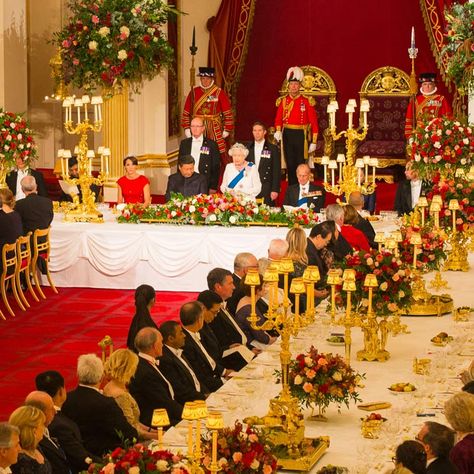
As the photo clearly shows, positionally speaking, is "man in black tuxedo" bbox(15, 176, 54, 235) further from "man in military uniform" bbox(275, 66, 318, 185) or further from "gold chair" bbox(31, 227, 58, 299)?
"man in military uniform" bbox(275, 66, 318, 185)

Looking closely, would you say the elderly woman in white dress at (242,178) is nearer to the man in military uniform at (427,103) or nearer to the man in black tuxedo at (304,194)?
the man in black tuxedo at (304,194)

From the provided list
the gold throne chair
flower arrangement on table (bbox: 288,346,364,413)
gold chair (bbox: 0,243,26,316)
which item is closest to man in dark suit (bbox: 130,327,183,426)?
flower arrangement on table (bbox: 288,346,364,413)

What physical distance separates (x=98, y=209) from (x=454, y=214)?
5.25 m

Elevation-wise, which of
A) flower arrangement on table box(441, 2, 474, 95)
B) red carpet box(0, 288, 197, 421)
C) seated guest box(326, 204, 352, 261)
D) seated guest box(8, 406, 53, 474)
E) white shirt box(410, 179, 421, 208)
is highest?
flower arrangement on table box(441, 2, 474, 95)

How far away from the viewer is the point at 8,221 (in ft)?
43.2

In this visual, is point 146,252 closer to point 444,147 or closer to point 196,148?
point 196,148

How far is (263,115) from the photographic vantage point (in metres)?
21.6

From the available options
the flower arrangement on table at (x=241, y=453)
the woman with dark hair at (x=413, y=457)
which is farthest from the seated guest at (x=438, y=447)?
the flower arrangement on table at (x=241, y=453)

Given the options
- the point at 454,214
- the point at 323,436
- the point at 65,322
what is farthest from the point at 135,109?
the point at 323,436

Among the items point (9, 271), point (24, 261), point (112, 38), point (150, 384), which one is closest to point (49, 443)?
point (150, 384)

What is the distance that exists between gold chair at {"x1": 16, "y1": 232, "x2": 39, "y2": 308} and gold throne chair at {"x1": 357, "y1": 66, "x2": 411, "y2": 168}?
326 inches

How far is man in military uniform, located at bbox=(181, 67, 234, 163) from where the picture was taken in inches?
753

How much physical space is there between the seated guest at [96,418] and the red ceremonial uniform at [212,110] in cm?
1160

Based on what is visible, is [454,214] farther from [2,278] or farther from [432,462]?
[432,462]
